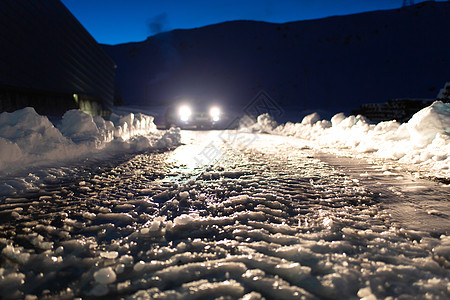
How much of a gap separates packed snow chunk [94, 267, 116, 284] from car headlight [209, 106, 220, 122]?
14761mm

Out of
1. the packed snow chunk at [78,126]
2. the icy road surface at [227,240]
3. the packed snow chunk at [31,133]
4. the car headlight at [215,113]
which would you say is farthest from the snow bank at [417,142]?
the car headlight at [215,113]

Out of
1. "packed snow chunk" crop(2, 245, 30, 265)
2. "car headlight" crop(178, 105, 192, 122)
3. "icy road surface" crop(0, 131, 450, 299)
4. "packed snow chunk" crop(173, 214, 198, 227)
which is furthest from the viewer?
"car headlight" crop(178, 105, 192, 122)

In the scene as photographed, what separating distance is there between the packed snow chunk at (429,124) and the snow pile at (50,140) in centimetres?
593

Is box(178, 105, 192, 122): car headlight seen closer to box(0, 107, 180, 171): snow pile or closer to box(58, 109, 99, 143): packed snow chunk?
box(0, 107, 180, 171): snow pile

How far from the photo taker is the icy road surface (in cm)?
168

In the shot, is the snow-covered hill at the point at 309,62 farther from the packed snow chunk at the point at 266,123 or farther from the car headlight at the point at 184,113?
the car headlight at the point at 184,113

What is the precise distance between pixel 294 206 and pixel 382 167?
9.83ft

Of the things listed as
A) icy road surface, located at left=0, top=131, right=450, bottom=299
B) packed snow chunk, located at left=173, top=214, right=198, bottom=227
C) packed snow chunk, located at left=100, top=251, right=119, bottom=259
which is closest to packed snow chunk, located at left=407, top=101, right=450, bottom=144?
icy road surface, located at left=0, top=131, right=450, bottom=299

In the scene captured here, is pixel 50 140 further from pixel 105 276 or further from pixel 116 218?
pixel 105 276

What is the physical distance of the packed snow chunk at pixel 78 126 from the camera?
761 centimetres

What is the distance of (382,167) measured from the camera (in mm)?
5383

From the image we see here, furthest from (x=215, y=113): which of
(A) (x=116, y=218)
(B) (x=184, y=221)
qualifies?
(B) (x=184, y=221)

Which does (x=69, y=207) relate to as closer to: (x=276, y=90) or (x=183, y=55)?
(x=276, y=90)

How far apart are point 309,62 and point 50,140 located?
5945 cm
